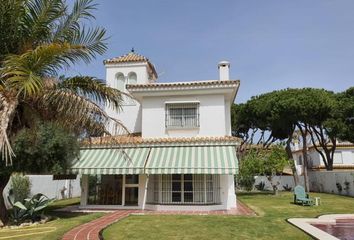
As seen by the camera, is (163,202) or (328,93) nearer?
(163,202)

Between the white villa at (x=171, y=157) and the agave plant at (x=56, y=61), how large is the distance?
6103mm

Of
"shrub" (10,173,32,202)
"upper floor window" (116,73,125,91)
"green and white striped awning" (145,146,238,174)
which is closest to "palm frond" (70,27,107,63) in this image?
"green and white striped awning" (145,146,238,174)

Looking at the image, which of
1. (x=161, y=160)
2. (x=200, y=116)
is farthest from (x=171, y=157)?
(x=200, y=116)

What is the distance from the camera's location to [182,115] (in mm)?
34188

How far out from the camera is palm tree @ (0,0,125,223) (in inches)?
774

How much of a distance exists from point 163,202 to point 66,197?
68.1 ft

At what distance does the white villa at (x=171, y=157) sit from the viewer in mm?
28188

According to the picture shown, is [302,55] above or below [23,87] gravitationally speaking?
above

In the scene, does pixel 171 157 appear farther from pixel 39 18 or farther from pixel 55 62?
pixel 39 18

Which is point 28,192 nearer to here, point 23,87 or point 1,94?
point 1,94

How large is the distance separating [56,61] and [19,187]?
1802cm

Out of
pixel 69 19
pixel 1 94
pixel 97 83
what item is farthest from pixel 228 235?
pixel 69 19

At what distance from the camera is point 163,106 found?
3438 centimetres

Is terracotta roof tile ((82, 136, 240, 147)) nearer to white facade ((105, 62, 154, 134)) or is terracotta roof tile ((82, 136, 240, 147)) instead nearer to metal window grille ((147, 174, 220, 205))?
metal window grille ((147, 174, 220, 205))
